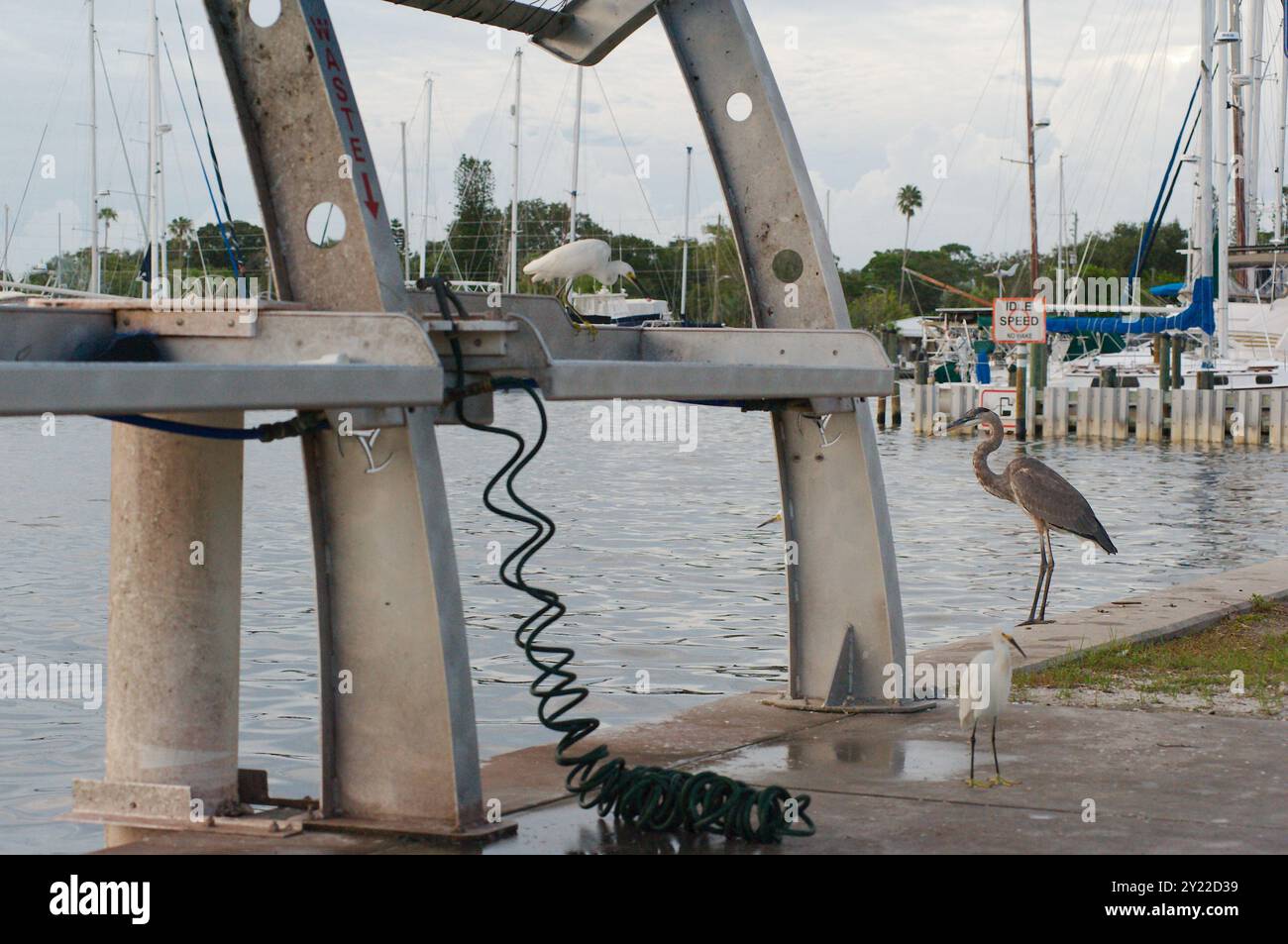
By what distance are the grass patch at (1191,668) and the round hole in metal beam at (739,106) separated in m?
3.37

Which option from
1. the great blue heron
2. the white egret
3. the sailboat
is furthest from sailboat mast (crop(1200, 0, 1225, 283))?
the white egret

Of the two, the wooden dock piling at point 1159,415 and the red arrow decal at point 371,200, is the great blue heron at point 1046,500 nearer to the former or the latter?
the red arrow decal at point 371,200

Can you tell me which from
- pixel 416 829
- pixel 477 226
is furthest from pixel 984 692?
pixel 477 226

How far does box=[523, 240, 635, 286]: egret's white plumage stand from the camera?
340 inches

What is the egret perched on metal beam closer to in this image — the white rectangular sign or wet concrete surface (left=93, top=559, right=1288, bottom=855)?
wet concrete surface (left=93, top=559, right=1288, bottom=855)

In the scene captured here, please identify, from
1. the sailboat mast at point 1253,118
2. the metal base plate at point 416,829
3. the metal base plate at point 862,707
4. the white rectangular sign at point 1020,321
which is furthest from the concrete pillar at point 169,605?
the sailboat mast at point 1253,118

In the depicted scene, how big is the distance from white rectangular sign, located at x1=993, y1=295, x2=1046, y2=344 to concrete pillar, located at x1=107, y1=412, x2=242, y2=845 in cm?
3697

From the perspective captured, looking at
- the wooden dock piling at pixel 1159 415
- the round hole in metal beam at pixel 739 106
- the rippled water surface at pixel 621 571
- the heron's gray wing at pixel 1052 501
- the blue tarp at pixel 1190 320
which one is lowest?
the rippled water surface at pixel 621 571

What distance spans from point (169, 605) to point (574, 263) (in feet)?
11.8

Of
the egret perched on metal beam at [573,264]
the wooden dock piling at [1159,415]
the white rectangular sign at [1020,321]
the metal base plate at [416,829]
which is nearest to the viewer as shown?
the metal base plate at [416,829]

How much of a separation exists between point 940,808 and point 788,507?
2.25 meters

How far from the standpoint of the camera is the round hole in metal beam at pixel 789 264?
7.96 m

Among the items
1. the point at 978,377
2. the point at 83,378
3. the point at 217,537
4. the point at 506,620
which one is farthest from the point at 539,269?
the point at 978,377

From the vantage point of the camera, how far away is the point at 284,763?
9539 mm
